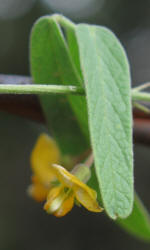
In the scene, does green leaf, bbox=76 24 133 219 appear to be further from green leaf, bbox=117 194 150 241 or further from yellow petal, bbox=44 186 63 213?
green leaf, bbox=117 194 150 241

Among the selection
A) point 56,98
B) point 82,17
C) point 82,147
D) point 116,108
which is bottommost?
point 82,17

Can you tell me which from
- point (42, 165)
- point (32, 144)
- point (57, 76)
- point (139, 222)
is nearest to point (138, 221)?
point (139, 222)

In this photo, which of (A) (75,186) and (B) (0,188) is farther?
(B) (0,188)

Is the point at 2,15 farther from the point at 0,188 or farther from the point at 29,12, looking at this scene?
the point at 0,188

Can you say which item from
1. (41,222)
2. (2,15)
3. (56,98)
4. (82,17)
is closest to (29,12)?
(2,15)

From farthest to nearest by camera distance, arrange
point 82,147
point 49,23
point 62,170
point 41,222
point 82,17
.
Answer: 1. point 82,17
2. point 41,222
3. point 82,147
4. point 49,23
5. point 62,170

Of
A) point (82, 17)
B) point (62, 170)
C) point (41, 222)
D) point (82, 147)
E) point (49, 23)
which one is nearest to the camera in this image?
point (62, 170)

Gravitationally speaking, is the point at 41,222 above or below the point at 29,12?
below
